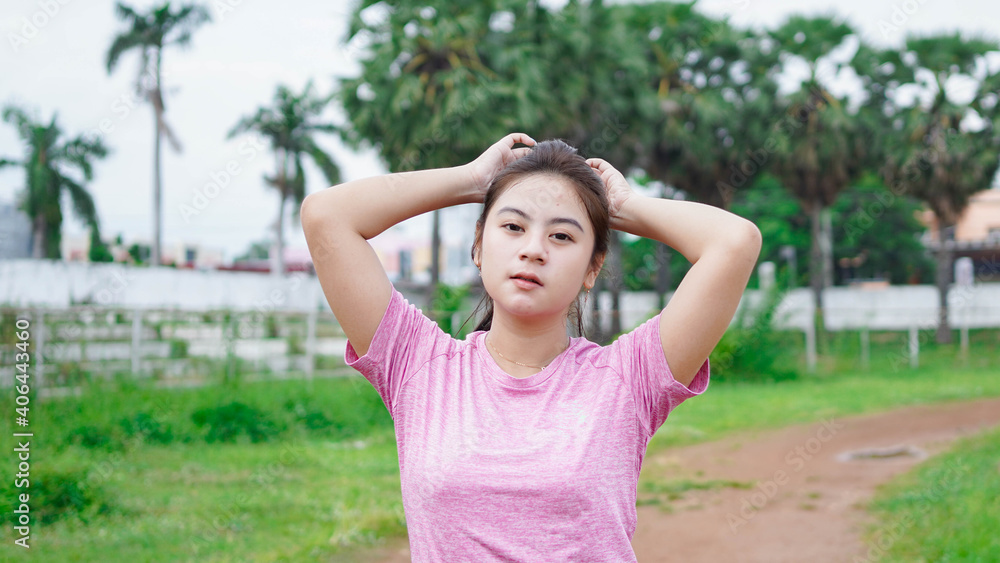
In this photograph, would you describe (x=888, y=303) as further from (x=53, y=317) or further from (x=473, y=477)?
(x=473, y=477)

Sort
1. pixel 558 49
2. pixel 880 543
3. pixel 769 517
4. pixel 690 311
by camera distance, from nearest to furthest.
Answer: pixel 690 311, pixel 880 543, pixel 769 517, pixel 558 49


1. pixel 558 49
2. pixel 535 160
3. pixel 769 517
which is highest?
pixel 558 49

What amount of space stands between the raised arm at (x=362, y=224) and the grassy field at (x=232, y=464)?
3.07m

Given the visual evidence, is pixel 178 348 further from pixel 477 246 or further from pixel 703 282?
pixel 703 282

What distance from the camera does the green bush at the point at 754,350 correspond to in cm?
1315

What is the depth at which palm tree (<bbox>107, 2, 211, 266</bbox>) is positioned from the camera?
1931 centimetres

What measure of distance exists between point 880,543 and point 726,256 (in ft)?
12.5

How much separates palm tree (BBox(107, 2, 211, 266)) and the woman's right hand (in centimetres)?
1948

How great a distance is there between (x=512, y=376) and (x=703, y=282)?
0.38 m

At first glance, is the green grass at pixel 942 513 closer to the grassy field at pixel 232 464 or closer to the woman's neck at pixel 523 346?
the grassy field at pixel 232 464

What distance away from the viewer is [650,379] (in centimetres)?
137

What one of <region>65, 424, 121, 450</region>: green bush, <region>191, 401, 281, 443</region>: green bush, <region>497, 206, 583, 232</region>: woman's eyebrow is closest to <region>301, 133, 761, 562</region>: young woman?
<region>497, 206, 583, 232</region>: woman's eyebrow

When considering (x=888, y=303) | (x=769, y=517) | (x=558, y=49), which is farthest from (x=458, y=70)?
(x=888, y=303)

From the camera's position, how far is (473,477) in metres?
1.25
